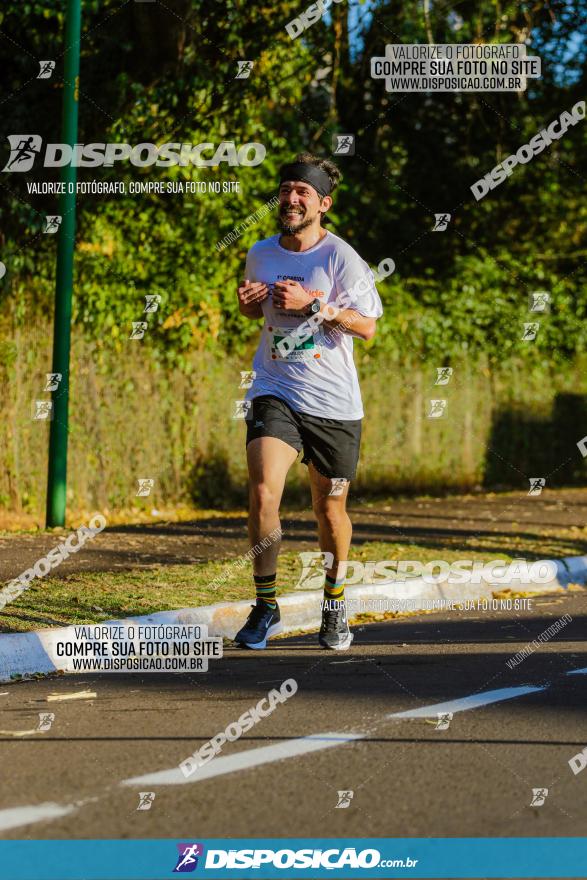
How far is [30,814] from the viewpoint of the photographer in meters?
3.90

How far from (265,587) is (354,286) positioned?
1567mm

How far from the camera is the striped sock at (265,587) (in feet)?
22.8

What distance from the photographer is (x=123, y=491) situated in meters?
14.1

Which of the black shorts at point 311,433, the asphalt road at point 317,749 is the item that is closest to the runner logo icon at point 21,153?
the black shorts at point 311,433

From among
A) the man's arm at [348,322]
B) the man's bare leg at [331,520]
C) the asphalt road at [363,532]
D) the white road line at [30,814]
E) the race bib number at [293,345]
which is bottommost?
the white road line at [30,814]

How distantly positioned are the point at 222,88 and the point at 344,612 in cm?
935

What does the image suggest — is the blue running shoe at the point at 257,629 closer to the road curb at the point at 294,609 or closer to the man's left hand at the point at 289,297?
the road curb at the point at 294,609

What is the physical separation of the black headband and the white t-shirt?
0.83ft

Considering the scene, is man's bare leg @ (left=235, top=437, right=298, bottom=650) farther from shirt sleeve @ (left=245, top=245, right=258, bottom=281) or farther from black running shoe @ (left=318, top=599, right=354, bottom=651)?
shirt sleeve @ (left=245, top=245, right=258, bottom=281)

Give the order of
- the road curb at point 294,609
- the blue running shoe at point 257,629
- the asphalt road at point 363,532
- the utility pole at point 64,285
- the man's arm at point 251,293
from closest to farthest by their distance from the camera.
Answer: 1. the road curb at point 294,609
2. the man's arm at point 251,293
3. the blue running shoe at point 257,629
4. the asphalt road at point 363,532
5. the utility pole at point 64,285

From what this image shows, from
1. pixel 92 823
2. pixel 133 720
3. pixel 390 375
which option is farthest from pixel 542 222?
pixel 92 823

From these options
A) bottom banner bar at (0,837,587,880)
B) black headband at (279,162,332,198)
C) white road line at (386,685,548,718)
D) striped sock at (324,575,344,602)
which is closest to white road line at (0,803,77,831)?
bottom banner bar at (0,837,587,880)

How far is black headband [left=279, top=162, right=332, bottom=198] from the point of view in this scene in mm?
6902

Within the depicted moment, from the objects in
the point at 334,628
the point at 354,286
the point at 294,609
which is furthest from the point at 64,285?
the point at 334,628
